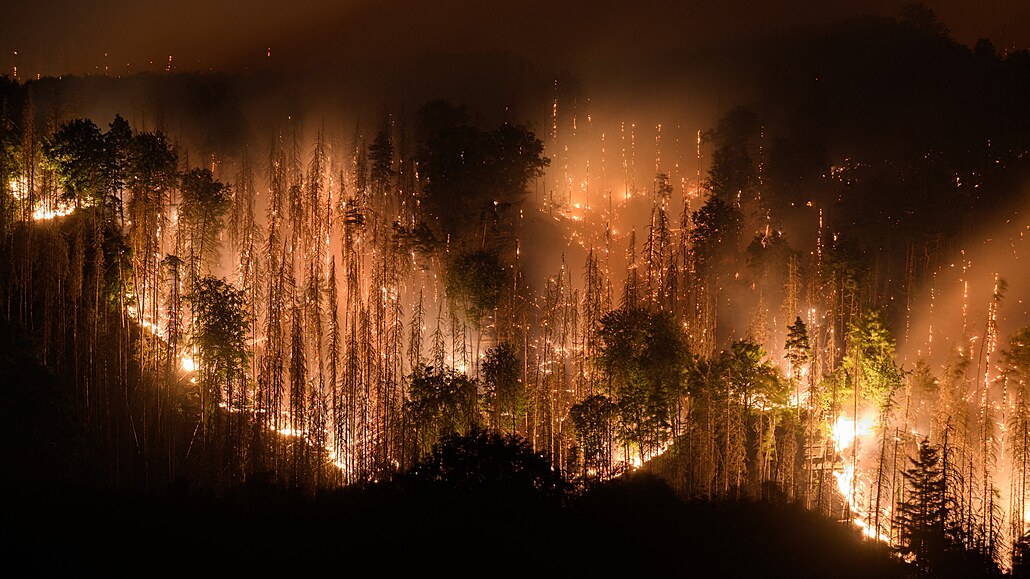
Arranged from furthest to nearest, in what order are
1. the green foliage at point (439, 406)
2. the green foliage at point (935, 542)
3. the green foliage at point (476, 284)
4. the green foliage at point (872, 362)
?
the green foliage at point (476, 284) < the green foliage at point (872, 362) < the green foliage at point (439, 406) < the green foliage at point (935, 542)

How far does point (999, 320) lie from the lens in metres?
71.6

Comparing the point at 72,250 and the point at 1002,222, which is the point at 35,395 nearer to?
the point at 72,250

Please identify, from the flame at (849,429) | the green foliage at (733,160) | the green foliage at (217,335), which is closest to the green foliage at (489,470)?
the green foliage at (217,335)

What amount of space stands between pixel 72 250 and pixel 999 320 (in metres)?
65.7

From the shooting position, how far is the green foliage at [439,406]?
4803 cm

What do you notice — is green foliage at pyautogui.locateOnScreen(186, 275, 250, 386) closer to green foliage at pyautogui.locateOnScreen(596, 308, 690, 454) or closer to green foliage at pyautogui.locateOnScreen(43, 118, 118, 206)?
green foliage at pyautogui.locateOnScreen(43, 118, 118, 206)

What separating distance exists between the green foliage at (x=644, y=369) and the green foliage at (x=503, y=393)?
16.1 feet

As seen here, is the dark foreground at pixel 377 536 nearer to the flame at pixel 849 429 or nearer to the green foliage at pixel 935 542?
the green foliage at pixel 935 542

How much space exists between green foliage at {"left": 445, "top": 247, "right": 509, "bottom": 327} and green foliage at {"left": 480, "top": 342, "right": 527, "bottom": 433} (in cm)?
800

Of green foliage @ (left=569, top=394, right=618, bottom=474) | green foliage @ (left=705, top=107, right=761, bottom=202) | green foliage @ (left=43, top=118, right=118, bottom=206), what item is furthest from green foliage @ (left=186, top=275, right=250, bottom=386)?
A: green foliage @ (left=705, top=107, right=761, bottom=202)

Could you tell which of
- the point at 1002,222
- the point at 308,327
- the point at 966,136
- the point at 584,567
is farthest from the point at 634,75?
the point at 584,567

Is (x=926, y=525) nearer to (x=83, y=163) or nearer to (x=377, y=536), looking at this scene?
(x=377, y=536)

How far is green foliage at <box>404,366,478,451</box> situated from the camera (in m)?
48.0

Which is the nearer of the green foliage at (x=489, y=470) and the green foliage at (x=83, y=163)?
the green foliage at (x=489, y=470)
